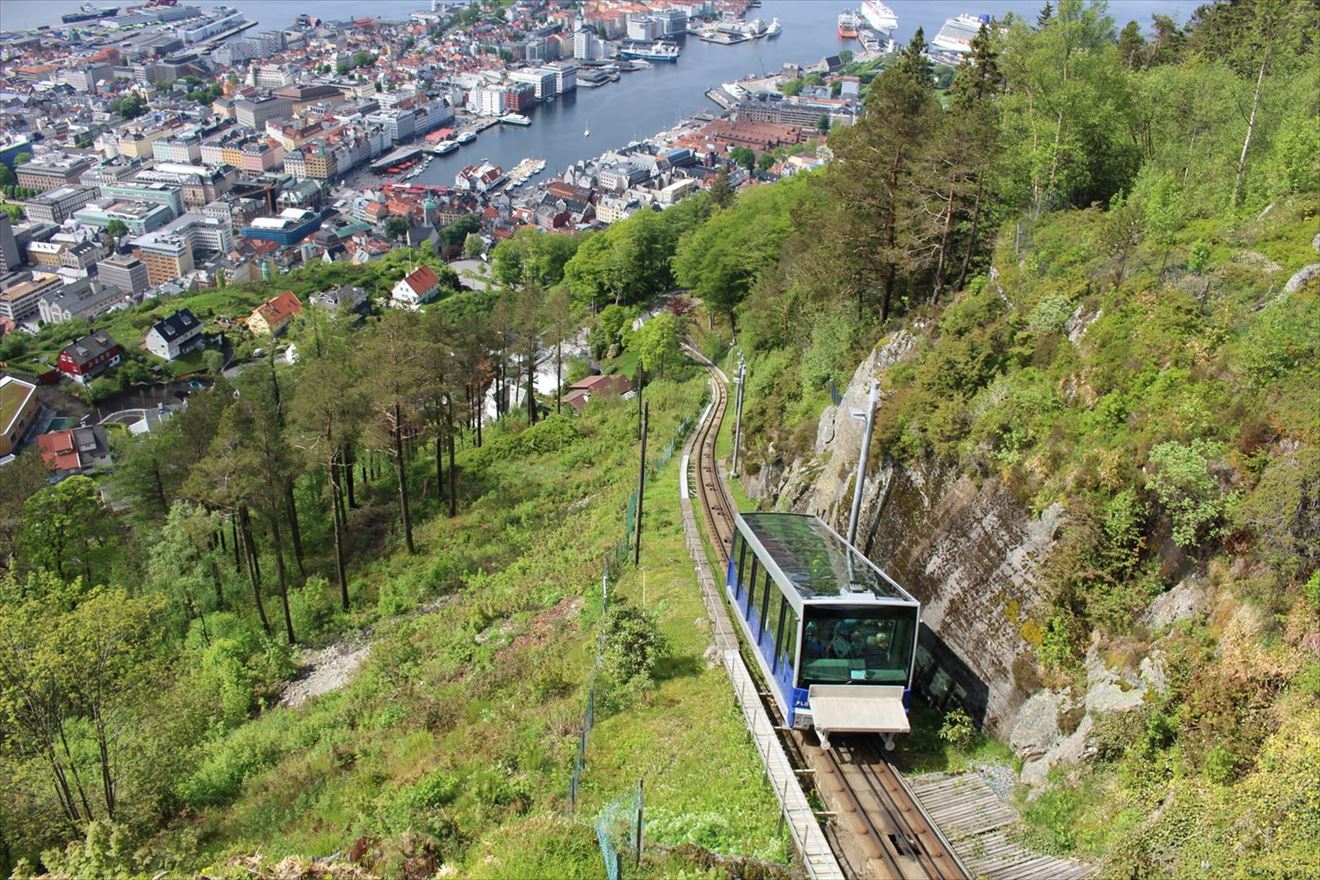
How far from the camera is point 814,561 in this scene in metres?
15.4

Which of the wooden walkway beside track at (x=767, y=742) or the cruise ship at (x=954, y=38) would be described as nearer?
the wooden walkway beside track at (x=767, y=742)

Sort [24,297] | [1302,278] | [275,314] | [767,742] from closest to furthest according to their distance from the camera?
[767,742] < [1302,278] < [275,314] < [24,297]

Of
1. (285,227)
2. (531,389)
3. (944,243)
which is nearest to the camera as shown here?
(944,243)

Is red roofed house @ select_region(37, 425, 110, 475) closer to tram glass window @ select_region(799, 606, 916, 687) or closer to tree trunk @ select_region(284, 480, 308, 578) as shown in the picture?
tree trunk @ select_region(284, 480, 308, 578)

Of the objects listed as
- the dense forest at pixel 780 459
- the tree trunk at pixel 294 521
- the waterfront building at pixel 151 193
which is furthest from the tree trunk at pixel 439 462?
the waterfront building at pixel 151 193

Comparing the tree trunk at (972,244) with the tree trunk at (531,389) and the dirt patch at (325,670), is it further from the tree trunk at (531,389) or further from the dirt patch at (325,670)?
the tree trunk at (531,389)

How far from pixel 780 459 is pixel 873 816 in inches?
622

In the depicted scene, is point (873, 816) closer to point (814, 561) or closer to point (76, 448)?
point (814, 561)

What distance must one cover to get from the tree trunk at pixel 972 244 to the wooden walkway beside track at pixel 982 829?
637 inches

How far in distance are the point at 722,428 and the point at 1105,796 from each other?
28189 mm

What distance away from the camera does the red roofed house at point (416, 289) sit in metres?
103

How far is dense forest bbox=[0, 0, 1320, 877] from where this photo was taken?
11883 millimetres

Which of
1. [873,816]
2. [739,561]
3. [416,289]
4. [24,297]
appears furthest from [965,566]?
[24,297]

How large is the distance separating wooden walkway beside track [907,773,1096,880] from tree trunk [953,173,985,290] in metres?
16.2
